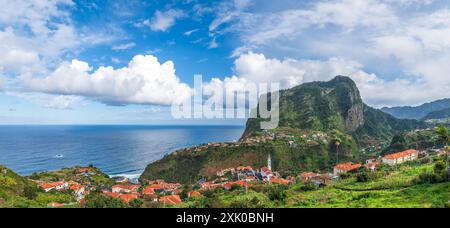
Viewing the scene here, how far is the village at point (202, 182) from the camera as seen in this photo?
32.3 m

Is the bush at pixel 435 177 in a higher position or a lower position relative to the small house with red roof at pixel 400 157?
higher

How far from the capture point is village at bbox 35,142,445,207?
32316 millimetres

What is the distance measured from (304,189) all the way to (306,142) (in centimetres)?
6260

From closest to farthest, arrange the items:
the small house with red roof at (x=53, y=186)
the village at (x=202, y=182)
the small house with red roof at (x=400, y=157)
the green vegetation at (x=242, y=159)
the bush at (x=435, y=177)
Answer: the bush at (x=435, y=177) < the village at (x=202, y=182) < the small house with red roof at (x=53, y=186) < the small house with red roof at (x=400, y=157) < the green vegetation at (x=242, y=159)

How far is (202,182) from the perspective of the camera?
176ft

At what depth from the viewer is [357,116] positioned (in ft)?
469

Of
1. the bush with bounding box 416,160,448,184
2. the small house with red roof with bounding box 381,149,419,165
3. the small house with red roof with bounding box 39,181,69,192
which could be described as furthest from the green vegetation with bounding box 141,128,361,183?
the bush with bounding box 416,160,448,184

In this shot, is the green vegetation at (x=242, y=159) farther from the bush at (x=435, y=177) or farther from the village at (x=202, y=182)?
the bush at (x=435, y=177)

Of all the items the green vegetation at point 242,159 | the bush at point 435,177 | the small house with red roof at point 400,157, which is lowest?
the green vegetation at point 242,159

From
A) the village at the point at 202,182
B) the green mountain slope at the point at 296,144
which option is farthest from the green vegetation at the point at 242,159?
the village at the point at 202,182

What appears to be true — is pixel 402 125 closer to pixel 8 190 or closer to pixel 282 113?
pixel 282 113
